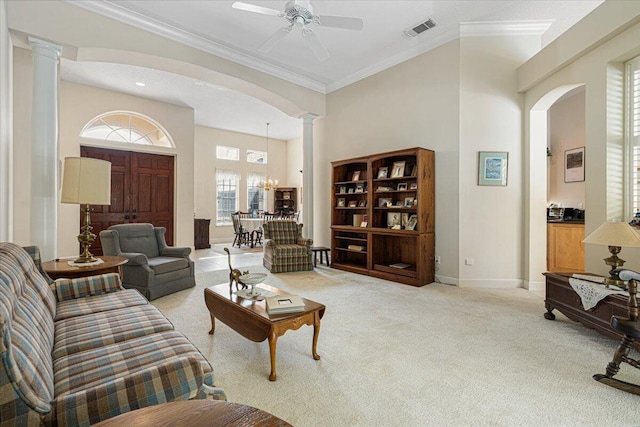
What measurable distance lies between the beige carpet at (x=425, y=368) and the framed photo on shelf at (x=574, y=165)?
10.3ft

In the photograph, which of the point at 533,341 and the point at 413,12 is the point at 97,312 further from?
the point at 413,12

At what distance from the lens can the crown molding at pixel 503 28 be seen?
425 cm

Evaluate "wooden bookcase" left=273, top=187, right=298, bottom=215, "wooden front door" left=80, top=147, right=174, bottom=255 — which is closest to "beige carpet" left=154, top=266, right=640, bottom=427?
"wooden front door" left=80, top=147, right=174, bottom=255

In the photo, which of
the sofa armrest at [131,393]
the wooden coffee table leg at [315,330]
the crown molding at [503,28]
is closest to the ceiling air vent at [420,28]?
the crown molding at [503,28]

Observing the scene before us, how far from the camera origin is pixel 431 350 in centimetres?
247

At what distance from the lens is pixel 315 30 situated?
4.43 metres

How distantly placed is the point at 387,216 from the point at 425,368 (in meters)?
3.29

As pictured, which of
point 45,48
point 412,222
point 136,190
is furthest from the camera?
point 136,190

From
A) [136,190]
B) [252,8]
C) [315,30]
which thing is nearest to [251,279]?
[252,8]

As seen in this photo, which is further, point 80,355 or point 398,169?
point 398,169

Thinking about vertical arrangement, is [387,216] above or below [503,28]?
below

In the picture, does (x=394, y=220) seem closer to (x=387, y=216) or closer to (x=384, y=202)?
(x=387, y=216)

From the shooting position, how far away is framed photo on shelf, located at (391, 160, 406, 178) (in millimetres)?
4828

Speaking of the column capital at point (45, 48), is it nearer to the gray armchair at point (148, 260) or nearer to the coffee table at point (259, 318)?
the gray armchair at point (148, 260)
